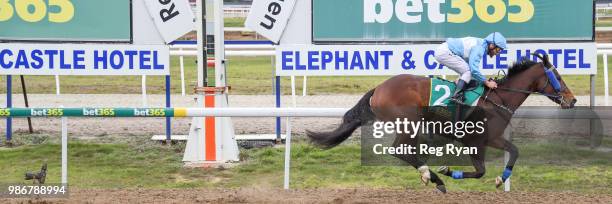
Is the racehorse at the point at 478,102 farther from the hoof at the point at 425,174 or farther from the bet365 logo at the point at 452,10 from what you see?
the bet365 logo at the point at 452,10

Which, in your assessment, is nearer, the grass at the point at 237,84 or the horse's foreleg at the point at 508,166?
the horse's foreleg at the point at 508,166

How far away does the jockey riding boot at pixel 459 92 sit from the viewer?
20.8 feet

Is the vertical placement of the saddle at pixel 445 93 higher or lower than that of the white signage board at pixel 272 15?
lower

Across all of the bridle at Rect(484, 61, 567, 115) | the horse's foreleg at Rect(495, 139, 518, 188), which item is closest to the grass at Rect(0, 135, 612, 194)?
the bridle at Rect(484, 61, 567, 115)

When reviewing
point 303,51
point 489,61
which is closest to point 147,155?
point 303,51

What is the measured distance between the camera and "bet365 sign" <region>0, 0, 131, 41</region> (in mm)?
8828

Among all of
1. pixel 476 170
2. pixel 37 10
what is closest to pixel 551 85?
pixel 476 170

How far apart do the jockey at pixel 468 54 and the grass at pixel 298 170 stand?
78 cm

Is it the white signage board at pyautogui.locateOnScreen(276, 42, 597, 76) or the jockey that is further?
the white signage board at pyautogui.locateOnScreen(276, 42, 597, 76)

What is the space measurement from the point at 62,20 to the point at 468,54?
4.43 metres

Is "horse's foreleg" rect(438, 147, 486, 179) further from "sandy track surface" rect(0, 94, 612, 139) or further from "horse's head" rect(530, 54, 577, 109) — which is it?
"sandy track surface" rect(0, 94, 612, 139)

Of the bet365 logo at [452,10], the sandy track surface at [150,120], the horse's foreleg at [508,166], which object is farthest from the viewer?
the sandy track surface at [150,120]

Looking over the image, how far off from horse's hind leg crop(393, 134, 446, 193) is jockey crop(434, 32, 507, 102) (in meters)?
0.45

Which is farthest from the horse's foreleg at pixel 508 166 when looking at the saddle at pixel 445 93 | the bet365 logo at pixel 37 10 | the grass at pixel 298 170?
the bet365 logo at pixel 37 10
